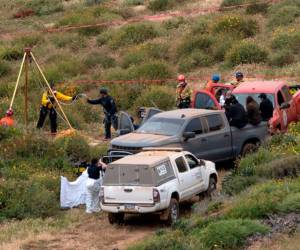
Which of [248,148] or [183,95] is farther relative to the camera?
[183,95]

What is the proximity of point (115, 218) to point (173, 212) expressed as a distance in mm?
1229

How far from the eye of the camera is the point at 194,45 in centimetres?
3594

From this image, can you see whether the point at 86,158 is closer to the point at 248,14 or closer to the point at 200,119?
the point at 200,119

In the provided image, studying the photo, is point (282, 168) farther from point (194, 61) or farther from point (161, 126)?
point (194, 61)

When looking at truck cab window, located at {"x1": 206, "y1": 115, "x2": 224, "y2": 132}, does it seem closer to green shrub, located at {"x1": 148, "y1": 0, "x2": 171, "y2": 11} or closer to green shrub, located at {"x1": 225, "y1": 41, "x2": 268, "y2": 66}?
green shrub, located at {"x1": 225, "y1": 41, "x2": 268, "y2": 66}

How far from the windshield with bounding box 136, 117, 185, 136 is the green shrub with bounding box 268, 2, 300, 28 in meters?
19.5

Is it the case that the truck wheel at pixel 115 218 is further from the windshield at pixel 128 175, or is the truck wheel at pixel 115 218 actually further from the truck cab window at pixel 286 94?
the truck cab window at pixel 286 94

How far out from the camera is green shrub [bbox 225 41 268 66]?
3288 cm

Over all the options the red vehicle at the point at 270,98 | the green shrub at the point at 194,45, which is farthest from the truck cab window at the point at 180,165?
the green shrub at the point at 194,45

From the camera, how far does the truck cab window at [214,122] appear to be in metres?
19.6

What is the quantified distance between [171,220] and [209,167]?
2.14 meters

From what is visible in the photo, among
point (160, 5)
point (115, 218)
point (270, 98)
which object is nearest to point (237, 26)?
point (160, 5)

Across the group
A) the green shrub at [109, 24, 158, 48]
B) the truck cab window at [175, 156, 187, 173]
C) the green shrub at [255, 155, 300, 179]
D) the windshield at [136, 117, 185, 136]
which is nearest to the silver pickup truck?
the windshield at [136, 117, 185, 136]

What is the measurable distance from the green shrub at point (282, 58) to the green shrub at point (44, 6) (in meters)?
23.0
